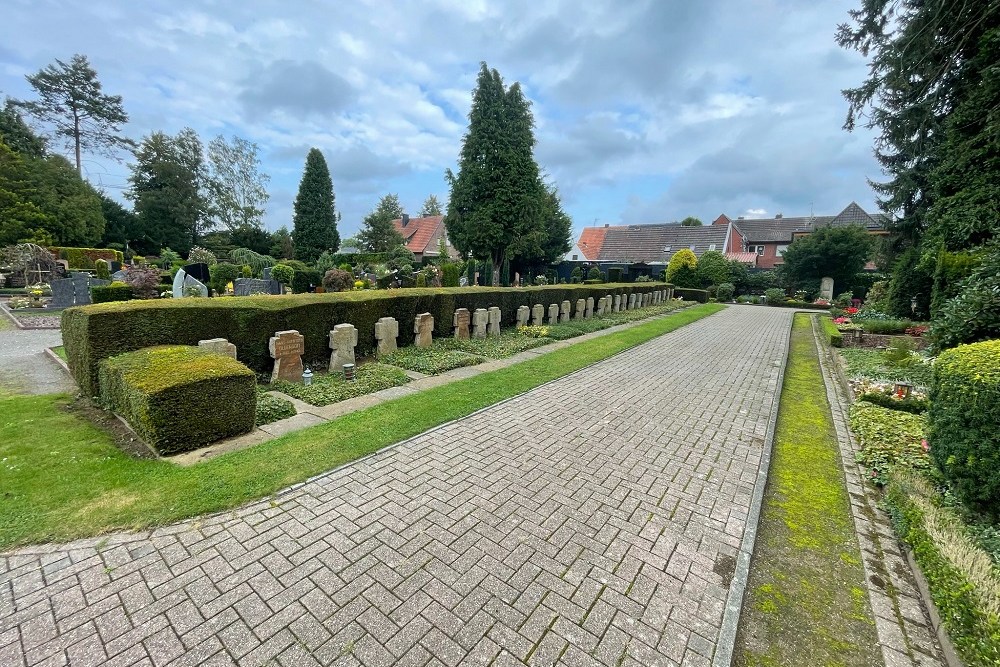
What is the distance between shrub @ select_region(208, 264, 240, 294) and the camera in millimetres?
19027

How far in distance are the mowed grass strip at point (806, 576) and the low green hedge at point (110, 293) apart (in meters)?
15.9

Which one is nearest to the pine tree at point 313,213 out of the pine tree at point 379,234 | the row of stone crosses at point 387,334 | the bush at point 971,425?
the pine tree at point 379,234

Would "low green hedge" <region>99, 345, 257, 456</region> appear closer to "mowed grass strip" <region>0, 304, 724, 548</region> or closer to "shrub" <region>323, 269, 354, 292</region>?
"mowed grass strip" <region>0, 304, 724, 548</region>

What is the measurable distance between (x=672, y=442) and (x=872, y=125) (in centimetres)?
1897

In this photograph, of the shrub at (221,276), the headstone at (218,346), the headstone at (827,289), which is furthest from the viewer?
the headstone at (827,289)

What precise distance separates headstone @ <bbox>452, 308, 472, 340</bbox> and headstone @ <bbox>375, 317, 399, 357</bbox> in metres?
2.14

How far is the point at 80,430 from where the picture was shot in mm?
4742

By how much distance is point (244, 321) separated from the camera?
653 cm

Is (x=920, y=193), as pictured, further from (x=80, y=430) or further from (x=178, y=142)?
(x=178, y=142)

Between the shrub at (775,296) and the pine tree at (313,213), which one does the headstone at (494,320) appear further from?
the pine tree at (313,213)

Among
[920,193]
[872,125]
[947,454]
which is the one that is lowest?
[947,454]

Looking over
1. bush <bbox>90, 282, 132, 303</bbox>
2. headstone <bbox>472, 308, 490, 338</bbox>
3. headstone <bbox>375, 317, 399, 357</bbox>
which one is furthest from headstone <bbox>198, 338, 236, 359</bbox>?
bush <bbox>90, 282, 132, 303</bbox>

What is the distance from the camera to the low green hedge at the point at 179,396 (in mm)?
4180

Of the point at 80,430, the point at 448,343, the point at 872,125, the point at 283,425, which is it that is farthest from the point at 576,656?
the point at 872,125
